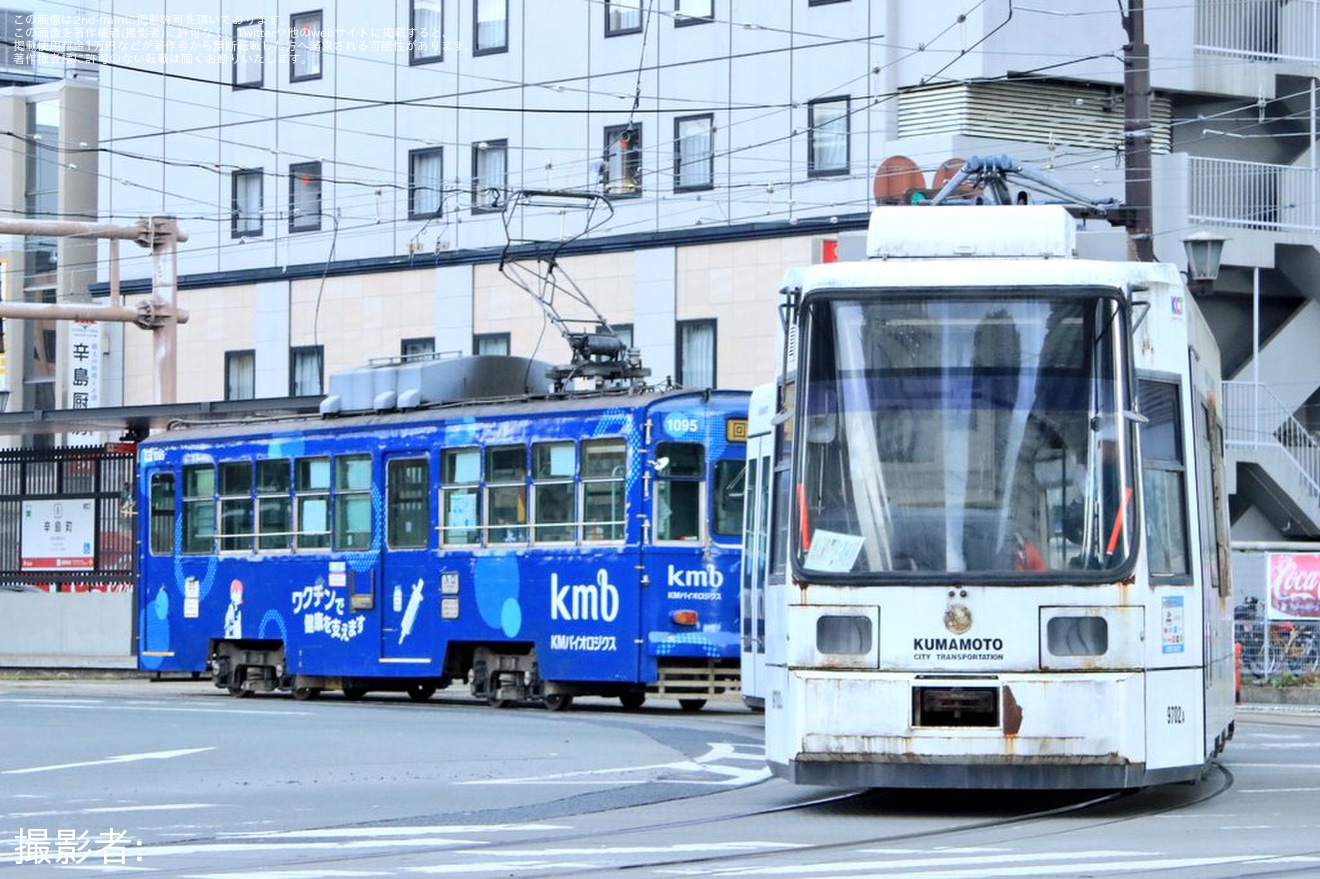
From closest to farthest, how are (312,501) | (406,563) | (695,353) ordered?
(406,563), (312,501), (695,353)

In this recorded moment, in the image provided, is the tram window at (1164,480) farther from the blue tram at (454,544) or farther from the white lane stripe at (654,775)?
the blue tram at (454,544)

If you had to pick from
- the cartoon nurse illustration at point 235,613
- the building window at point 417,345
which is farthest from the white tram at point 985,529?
the building window at point 417,345

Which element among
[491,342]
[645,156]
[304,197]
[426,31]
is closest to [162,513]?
[645,156]

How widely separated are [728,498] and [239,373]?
25530mm

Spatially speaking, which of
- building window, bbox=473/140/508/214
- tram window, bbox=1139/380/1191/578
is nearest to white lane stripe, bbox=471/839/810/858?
tram window, bbox=1139/380/1191/578

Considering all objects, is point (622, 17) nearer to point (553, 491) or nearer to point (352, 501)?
point (352, 501)

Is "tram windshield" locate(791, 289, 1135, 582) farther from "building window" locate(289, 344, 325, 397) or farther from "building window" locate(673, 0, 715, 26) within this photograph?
"building window" locate(289, 344, 325, 397)

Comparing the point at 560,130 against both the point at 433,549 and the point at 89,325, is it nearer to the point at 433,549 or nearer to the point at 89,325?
the point at 89,325

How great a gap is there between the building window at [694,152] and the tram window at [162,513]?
1325 cm

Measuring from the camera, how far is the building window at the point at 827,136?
4022cm

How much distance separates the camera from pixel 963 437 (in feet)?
45.7

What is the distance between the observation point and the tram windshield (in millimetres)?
13859

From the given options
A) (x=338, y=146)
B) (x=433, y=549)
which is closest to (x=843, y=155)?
(x=338, y=146)

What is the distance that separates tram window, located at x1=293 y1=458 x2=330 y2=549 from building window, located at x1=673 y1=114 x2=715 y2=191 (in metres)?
14.2
